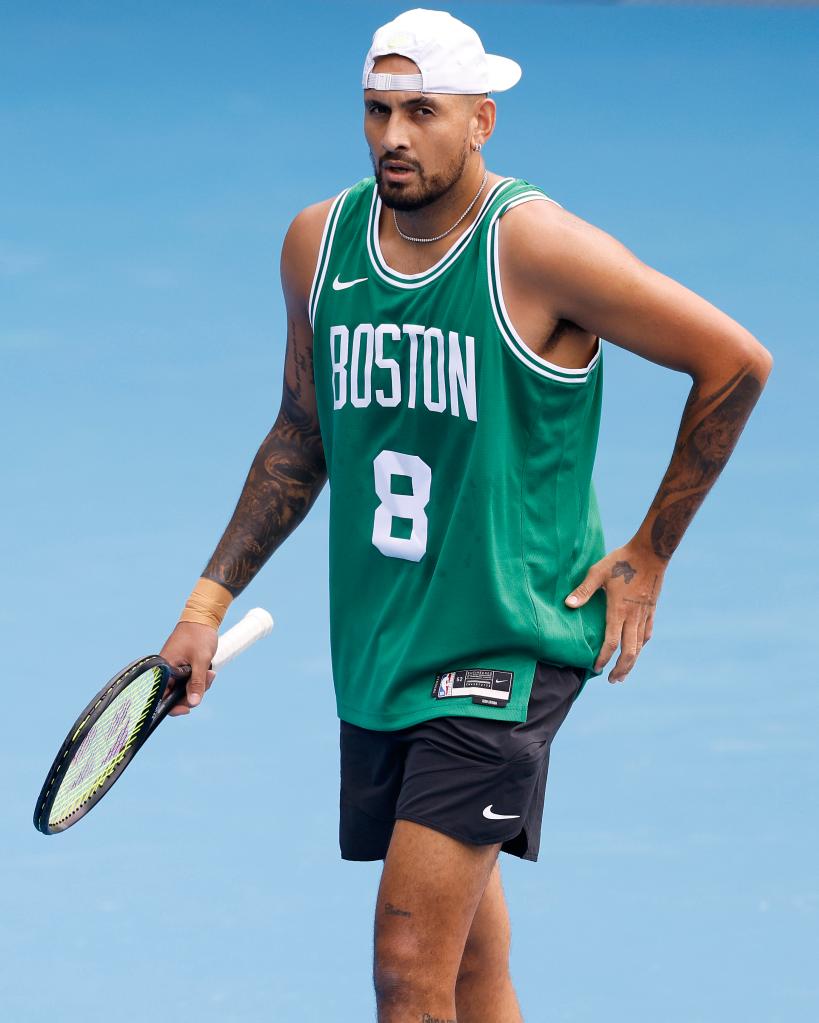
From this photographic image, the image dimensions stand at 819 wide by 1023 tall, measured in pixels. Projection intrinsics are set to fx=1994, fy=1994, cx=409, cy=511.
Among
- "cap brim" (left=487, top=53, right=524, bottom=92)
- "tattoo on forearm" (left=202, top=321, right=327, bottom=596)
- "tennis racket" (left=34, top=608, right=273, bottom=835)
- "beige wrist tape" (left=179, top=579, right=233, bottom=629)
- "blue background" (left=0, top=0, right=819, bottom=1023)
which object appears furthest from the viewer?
"blue background" (left=0, top=0, right=819, bottom=1023)

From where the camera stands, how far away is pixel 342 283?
363 centimetres

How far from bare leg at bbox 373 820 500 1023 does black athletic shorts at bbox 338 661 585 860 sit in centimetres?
4

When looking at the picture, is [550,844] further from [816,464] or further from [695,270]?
[695,270]

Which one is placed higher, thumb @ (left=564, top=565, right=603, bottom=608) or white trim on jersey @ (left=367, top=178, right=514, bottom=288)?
white trim on jersey @ (left=367, top=178, right=514, bottom=288)

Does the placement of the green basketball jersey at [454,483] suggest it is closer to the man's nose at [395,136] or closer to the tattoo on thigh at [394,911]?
the man's nose at [395,136]

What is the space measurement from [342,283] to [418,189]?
285 mm

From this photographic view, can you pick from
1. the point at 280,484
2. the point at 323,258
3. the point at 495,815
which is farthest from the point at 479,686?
the point at 323,258

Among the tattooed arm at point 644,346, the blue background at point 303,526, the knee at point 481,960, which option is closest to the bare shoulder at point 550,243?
the tattooed arm at point 644,346

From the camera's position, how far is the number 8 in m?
3.51

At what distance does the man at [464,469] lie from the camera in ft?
11.0

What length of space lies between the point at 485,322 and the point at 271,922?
206 centimetres

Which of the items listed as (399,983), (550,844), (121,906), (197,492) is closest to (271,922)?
(121,906)

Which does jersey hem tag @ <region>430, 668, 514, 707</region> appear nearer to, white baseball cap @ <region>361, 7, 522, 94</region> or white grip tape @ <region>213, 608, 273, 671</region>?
white grip tape @ <region>213, 608, 273, 671</region>

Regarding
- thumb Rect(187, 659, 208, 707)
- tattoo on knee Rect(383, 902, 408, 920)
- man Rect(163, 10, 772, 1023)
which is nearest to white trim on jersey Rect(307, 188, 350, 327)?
man Rect(163, 10, 772, 1023)
